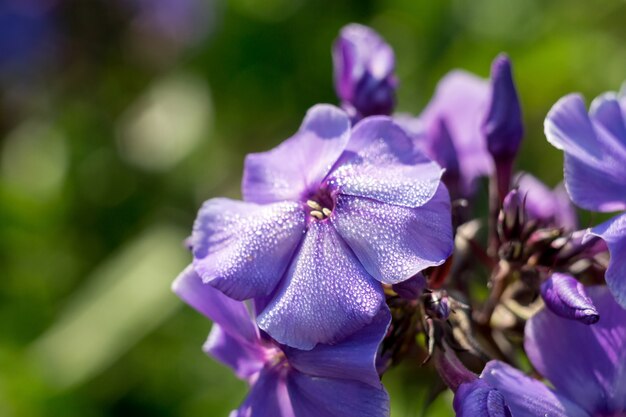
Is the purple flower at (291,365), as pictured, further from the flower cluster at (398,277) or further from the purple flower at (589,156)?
the purple flower at (589,156)

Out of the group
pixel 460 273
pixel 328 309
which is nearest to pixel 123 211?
pixel 460 273

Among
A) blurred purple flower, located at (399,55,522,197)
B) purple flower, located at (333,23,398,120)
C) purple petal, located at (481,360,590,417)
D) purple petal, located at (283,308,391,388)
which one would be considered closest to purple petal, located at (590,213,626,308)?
purple petal, located at (481,360,590,417)

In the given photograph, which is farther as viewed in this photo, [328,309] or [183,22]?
[183,22]

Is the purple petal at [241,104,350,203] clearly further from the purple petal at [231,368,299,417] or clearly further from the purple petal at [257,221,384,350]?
the purple petal at [231,368,299,417]

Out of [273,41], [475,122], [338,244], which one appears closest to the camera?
[338,244]

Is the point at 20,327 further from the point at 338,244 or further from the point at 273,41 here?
the point at 338,244

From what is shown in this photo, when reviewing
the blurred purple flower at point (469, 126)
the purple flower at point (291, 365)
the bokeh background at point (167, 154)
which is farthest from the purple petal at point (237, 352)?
the bokeh background at point (167, 154)
